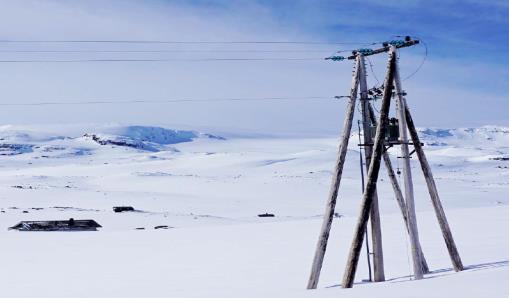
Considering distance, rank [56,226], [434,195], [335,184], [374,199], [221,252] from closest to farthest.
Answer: [335,184], [374,199], [434,195], [221,252], [56,226]

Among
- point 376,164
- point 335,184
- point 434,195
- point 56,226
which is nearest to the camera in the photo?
point 376,164

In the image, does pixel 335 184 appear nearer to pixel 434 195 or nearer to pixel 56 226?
pixel 434 195

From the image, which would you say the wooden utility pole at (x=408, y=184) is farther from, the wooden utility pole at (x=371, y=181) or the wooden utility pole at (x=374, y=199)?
the wooden utility pole at (x=374, y=199)

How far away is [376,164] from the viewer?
1198cm

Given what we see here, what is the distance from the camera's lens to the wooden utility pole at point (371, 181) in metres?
11.8

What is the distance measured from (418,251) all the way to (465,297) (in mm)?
3805

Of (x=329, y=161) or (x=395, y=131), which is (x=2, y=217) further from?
(x=329, y=161)

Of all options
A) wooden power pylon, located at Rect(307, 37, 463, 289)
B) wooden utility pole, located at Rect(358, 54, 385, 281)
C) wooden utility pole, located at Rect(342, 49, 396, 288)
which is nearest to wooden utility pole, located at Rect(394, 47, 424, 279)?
wooden power pylon, located at Rect(307, 37, 463, 289)

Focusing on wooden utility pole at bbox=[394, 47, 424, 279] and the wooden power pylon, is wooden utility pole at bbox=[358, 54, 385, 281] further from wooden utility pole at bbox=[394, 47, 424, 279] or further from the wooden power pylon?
wooden utility pole at bbox=[394, 47, 424, 279]

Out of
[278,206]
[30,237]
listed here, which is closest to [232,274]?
[30,237]

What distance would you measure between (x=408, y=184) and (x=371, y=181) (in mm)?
794

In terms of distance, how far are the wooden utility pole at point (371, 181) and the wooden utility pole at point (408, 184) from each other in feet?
0.77

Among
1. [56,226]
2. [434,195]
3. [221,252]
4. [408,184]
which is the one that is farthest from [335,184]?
[56,226]

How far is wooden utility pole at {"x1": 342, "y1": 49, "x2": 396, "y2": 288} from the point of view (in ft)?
38.5
